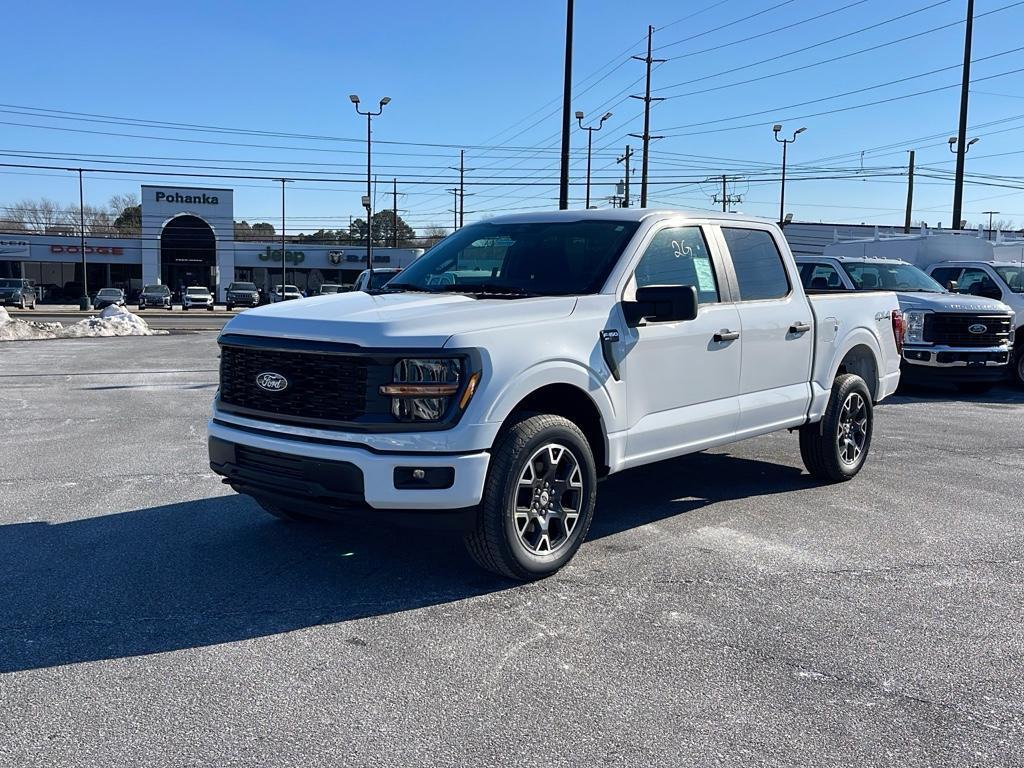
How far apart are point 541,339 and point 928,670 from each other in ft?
7.77

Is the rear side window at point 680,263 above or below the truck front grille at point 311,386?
above

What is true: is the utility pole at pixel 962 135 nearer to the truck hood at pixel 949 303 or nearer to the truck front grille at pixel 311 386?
the truck hood at pixel 949 303

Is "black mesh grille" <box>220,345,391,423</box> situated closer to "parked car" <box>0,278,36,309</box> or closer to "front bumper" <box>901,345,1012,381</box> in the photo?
"front bumper" <box>901,345,1012,381</box>

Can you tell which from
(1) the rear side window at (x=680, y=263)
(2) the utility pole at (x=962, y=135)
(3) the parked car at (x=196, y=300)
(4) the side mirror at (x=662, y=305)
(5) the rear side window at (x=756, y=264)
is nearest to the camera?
(4) the side mirror at (x=662, y=305)

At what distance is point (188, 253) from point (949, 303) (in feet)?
237

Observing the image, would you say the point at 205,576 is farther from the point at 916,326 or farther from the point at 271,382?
the point at 916,326

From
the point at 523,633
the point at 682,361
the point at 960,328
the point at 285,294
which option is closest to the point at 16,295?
the point at 285,294

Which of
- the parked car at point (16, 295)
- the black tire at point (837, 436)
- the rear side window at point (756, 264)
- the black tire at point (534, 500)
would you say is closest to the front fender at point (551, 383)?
the black tire at point (534, 500)

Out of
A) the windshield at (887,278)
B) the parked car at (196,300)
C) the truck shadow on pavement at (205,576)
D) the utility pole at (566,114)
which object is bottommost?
the parked car at (196,300)

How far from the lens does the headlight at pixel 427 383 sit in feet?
14.9

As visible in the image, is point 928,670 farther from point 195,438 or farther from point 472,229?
point 195,438

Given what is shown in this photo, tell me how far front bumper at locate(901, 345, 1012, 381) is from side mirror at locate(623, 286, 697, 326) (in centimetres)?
934

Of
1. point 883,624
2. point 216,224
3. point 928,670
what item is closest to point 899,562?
point 883,624

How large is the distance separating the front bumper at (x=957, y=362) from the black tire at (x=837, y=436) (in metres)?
6.28
